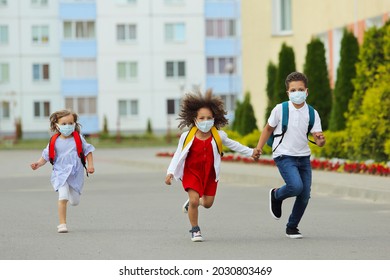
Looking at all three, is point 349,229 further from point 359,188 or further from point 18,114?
point 18,114

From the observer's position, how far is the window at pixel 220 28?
89.9m

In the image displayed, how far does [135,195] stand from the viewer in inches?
862

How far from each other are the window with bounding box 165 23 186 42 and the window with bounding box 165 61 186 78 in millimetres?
1651

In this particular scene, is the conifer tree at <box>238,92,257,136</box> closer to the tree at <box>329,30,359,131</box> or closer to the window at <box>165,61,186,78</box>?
the tree at <box>329,30,359,131</box>

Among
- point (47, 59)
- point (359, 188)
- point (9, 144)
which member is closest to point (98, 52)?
point (47, 59)

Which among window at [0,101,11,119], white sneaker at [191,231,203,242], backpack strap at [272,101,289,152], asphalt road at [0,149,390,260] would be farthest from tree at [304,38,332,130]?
window at [0,101,11,119]

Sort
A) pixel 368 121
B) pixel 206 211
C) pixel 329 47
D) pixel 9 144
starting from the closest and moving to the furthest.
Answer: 1. pixel 206 211
2. pixel 368 121
3. pixel 329 47
4. pixel 9 144

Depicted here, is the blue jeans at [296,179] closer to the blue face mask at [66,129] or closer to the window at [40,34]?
the blue face mask at [66,129]

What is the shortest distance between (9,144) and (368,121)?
154 feet

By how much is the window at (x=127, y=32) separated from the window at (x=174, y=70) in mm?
3089

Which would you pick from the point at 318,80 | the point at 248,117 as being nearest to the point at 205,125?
the point at 318,80

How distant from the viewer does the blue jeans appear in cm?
1316

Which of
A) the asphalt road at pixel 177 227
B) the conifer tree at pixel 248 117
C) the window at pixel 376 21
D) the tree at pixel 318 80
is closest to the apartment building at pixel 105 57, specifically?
the conifer tree at pixel 248 117

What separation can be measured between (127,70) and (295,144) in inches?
2989
